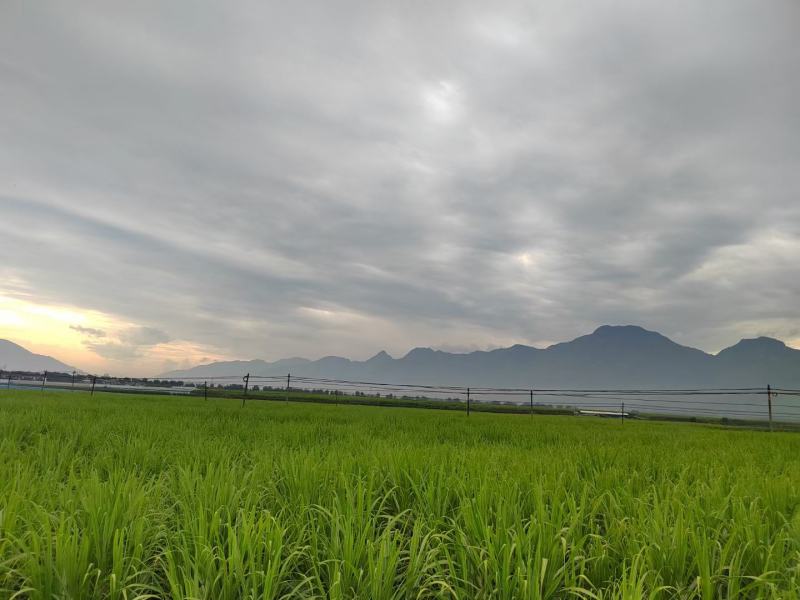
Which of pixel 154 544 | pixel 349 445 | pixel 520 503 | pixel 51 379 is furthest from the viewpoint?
pixel 51 379

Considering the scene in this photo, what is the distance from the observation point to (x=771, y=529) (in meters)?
3.56

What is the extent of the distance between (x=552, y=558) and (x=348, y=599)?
A: 1252 mm

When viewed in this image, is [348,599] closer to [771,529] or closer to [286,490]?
[286,490]

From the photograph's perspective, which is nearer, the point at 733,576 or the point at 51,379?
the point at 733,576

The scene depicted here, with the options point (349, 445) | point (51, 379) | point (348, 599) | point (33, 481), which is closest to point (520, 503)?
point (348, 599)

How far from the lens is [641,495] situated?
418 centimetres

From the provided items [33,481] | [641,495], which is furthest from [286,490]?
[641,495]

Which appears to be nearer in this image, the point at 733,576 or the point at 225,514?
the point at 733,576

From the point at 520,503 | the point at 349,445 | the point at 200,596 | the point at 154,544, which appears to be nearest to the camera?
the point at 200,596

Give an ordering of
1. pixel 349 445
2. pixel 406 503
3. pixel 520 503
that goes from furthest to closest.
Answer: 1. pixel 349 445
2. pixel 406 503
3. pixel 520 503

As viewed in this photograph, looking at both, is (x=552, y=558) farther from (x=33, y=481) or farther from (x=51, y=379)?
(x=51, y=379)

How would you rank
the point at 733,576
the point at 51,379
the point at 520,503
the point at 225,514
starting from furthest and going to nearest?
1. the point at 51,379
2. the point at 520,503
3. the point at 225,514
4. the point at 733,576

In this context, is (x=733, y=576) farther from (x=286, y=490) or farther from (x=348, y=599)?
(x=286, y=490)

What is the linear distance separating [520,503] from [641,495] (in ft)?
4.45
